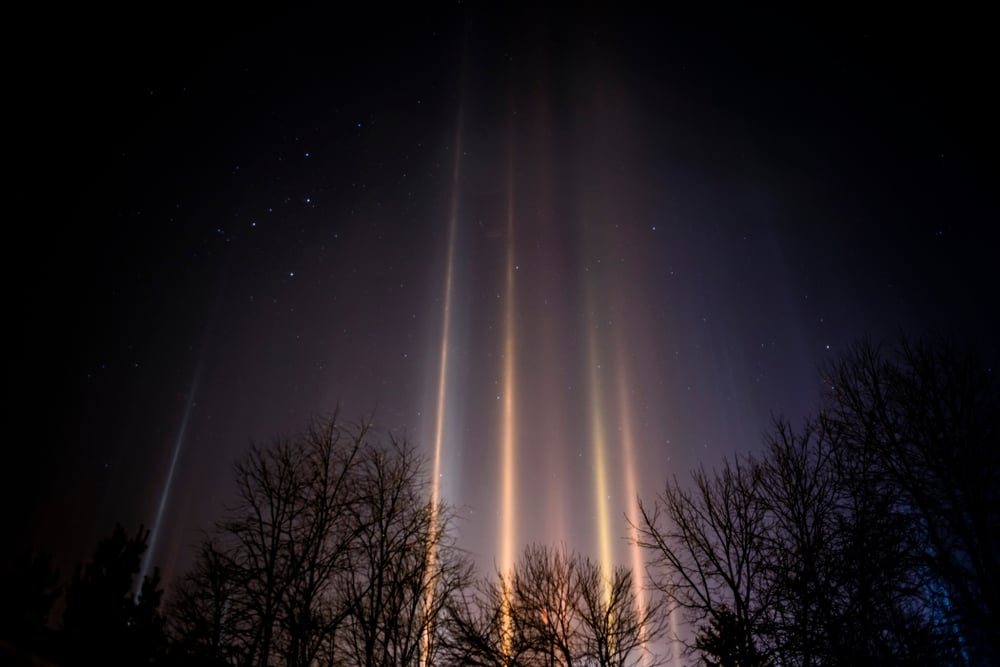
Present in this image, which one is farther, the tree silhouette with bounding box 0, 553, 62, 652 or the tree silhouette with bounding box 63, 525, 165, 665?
the tree silhouette with bounding box 0, 553, 62, 652

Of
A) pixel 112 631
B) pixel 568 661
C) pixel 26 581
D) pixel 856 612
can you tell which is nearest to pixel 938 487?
pixel 856 612

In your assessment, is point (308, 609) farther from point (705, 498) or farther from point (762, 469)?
point (762, 469)

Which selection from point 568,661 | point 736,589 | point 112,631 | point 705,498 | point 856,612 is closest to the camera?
point 856,612

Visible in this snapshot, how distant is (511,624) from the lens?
16734 mm

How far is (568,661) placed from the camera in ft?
52.6

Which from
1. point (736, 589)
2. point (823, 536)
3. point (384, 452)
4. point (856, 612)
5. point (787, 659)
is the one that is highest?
point (384, 452)

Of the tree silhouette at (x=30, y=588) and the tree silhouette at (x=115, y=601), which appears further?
the tree silhouette at (x=30, y=588)

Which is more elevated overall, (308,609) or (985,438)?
(985,438)

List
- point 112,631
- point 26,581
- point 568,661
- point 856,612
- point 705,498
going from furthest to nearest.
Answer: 1. point 26,581
2. point 112,631
3. point 568,661
4. point 705,498
5. point 856,612

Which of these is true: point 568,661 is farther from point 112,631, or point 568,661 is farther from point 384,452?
point 112,631

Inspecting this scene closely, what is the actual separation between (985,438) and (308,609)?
47.1 feet

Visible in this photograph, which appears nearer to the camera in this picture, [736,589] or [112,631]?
[736,589]

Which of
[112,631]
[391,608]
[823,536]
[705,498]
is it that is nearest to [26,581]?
[112,631]

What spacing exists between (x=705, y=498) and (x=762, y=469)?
5.24ft
